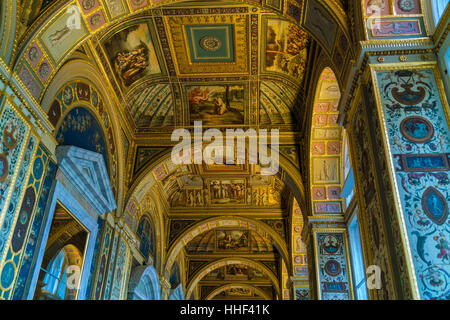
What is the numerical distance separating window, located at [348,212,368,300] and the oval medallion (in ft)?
19.1

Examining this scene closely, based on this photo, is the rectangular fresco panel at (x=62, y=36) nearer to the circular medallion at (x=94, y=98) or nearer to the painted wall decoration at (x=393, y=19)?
the circular medallion at (x=94, y=98)

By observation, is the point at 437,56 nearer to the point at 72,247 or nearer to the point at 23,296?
the point at 23,296

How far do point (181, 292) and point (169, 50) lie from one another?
13216 millimetres

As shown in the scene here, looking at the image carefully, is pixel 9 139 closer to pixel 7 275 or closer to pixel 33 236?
pixel 33 236

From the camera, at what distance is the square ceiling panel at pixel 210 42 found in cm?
1050

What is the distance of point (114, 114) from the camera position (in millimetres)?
11586

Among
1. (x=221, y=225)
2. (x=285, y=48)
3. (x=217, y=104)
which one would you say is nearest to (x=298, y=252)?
(x=221, y=225)

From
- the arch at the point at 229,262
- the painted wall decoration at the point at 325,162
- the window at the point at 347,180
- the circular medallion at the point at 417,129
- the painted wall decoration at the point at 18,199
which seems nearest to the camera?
the circular medallion at the point at 417,129

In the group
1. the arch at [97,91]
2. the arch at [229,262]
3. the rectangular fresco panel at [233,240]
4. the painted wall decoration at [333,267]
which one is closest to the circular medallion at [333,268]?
the painted wall decoration at [333,267]

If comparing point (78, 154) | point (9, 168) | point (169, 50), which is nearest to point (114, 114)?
point (169, 50)

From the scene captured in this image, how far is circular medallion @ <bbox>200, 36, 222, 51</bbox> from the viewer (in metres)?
10.8

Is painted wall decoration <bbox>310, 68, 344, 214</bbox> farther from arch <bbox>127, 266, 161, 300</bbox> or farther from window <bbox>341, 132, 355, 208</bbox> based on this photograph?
arch <bbox>127, 266, 161, 300</bbox>

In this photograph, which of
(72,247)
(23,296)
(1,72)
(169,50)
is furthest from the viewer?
(169,50)

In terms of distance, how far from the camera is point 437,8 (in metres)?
5.72
